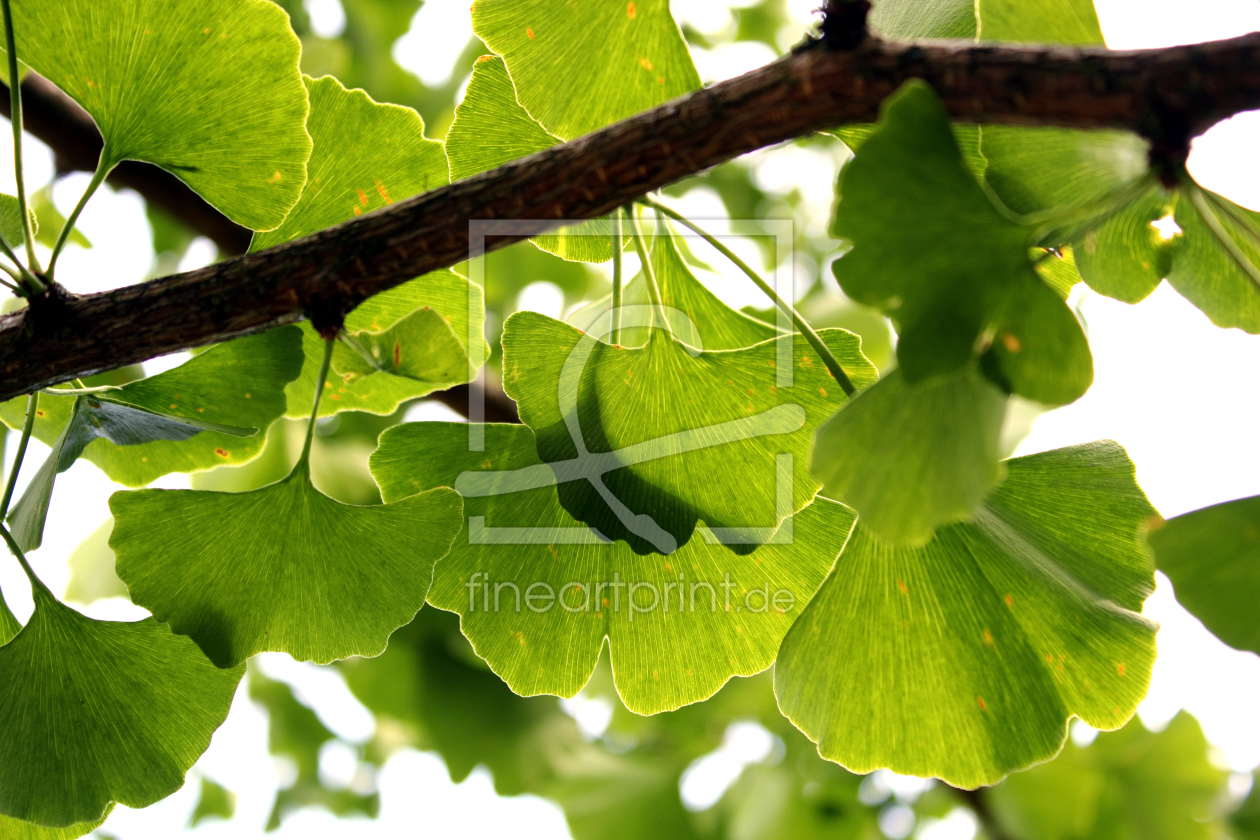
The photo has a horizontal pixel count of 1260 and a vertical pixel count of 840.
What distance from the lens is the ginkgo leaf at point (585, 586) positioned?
591mm

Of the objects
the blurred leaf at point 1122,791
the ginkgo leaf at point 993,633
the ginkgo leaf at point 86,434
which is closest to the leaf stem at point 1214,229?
the ginkgo leaf at point 993,633

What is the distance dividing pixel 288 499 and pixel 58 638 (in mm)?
177

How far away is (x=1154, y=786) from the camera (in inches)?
54.2

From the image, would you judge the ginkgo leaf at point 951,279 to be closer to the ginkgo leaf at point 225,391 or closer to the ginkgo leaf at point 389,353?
the ginkgo leaf at point 389,353

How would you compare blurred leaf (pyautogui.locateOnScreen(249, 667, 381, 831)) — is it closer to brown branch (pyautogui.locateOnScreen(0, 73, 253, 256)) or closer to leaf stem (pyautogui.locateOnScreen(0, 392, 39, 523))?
brown branch (pyautogui.locateOnScreen(0, 73, 253, 256))

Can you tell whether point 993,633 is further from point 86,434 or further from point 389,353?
point 86,434

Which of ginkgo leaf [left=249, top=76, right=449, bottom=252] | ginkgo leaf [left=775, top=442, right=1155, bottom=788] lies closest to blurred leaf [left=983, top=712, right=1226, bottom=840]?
ginkgo leaf [left=775, top=442, right=1155, bottom=788]

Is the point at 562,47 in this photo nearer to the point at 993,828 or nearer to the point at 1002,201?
the point at 1002,201

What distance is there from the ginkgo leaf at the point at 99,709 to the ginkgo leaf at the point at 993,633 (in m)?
0.40

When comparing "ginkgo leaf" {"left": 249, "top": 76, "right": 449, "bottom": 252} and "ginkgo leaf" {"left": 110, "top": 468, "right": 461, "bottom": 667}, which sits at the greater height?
"ginkgo leaf" {"left": 249, "top": 76, "right": 449, "bottom": 252}

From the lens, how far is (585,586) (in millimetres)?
607

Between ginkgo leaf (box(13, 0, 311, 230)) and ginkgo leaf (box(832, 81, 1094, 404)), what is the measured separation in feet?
1.23

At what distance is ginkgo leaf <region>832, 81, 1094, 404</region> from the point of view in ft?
1.21

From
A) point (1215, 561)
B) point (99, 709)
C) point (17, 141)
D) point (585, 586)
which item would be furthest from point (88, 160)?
point (1215, 561)
